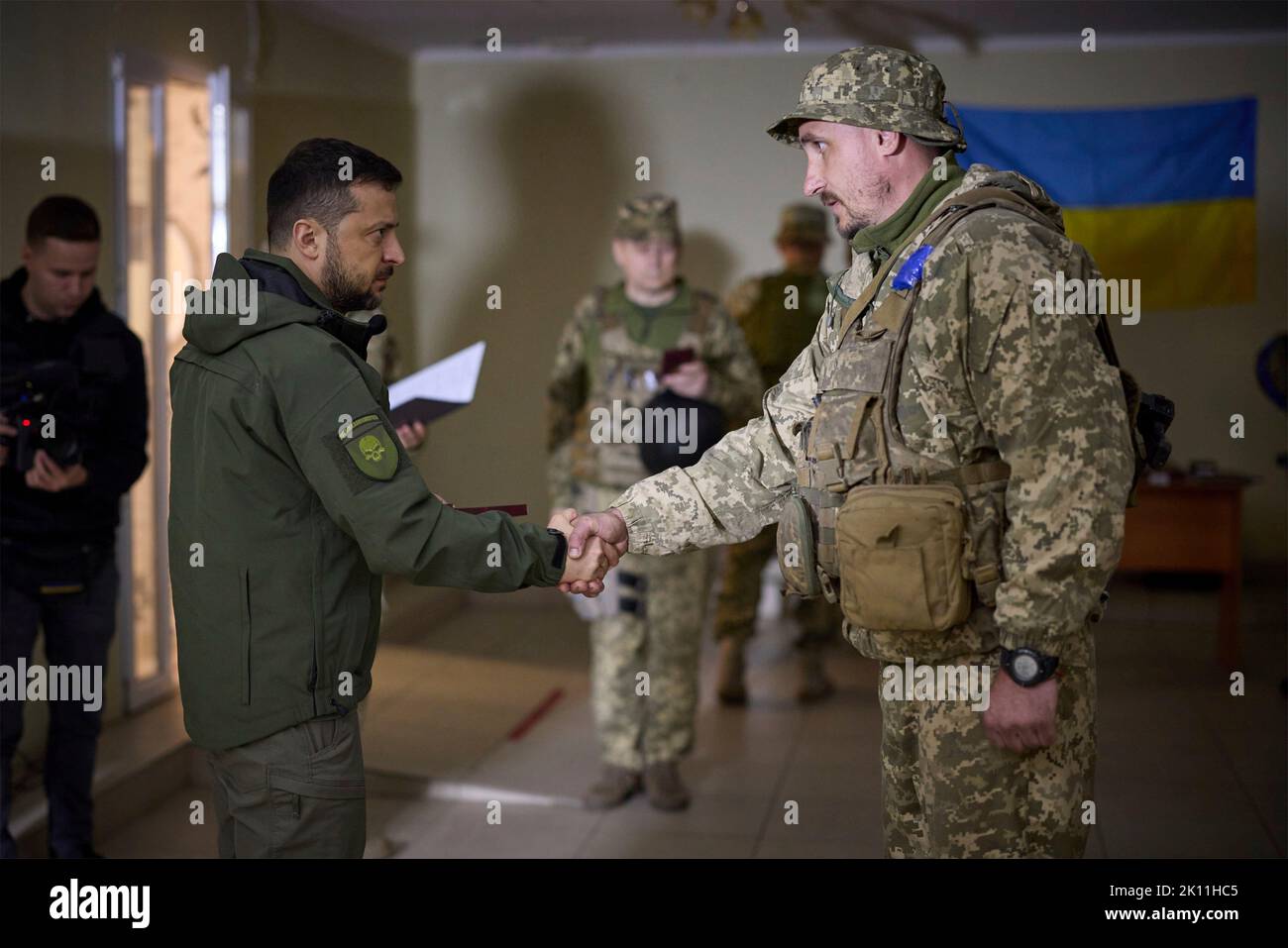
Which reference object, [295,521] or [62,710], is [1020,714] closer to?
[295,521]

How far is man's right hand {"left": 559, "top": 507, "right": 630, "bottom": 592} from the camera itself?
2.32 metres

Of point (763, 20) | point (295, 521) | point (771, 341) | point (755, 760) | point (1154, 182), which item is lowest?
point (755, 760)

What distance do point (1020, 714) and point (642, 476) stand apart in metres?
2.13

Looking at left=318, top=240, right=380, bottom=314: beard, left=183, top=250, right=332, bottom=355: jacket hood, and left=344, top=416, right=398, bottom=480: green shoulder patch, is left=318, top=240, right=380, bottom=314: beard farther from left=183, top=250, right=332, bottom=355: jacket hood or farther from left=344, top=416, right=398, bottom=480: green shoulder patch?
left=344, top=416, right=398, bottom=480: green shoulder patch

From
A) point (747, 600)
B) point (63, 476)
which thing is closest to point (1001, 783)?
point (63, 476)

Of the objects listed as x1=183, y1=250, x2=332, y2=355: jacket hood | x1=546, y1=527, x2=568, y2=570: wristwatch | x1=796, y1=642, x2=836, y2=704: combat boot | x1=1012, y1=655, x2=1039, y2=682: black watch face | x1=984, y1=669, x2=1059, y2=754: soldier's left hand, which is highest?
x1=183, y1=250, x2=332, y2=355: jacket hood

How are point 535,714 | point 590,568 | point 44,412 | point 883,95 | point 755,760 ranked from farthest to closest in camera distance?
point 535,714 → point 755,760 → point 44,412 → point 590,568 → point 883,95

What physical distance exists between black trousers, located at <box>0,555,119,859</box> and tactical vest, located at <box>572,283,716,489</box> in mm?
1414

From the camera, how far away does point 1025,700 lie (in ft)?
6.46

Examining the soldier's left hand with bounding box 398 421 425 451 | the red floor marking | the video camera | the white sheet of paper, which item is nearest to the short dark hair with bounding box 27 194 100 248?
the video camera

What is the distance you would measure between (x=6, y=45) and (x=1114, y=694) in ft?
14.2

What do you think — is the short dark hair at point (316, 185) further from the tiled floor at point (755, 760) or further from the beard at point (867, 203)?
the tiled floor at point (755, 760)

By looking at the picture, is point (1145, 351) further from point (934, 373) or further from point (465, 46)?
point (934, 373)

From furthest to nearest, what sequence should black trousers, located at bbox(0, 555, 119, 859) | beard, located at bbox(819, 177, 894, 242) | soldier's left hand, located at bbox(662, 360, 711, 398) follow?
soldier's left hand, located at bbox(662, 360, 711, 398)
black trousers, located at bbox(0, 555, 119, 859)
beard, located at bbox(819, 177, 894, 242)
